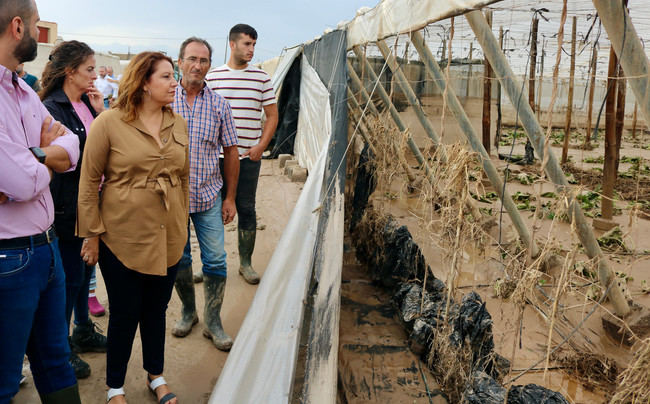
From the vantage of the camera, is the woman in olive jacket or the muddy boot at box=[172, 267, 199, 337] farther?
the muddy boot at box=[172, 267, 199, 337]

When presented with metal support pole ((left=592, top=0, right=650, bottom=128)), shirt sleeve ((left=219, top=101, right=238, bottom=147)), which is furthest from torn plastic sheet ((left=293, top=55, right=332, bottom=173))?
metal support pole ((left=592, top=0, right=650, bottom=128))

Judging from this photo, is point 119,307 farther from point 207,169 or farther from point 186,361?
point 207,169

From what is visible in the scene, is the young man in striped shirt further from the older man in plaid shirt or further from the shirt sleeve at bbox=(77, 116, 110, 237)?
the shirt sleeve at bbox=(77, 116, 110, 237)

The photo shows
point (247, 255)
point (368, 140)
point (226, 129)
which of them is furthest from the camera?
point (368, 140)

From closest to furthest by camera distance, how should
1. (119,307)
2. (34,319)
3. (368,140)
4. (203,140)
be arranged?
1. (34,319)
2. (119,307)
3. (203,140)
4. (368,140)

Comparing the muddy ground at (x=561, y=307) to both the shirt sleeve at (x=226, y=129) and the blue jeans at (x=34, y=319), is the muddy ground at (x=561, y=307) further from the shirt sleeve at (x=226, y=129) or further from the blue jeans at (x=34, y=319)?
the blue jeans at (x=34, y=319)

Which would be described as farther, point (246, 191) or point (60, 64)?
point (246, 191)

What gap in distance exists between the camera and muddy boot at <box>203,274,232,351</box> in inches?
122

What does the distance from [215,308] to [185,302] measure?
10.5 inches

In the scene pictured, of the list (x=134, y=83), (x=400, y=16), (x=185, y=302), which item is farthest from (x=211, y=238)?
(x=400, y=16)

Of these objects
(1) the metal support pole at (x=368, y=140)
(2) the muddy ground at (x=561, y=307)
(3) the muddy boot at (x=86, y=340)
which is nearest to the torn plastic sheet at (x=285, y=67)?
(1) the metal support pole at (x=368, y=140)

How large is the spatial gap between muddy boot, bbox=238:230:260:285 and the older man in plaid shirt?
34.4 inches

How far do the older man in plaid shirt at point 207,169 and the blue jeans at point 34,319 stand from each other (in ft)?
3.91

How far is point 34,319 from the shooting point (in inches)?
70.7
